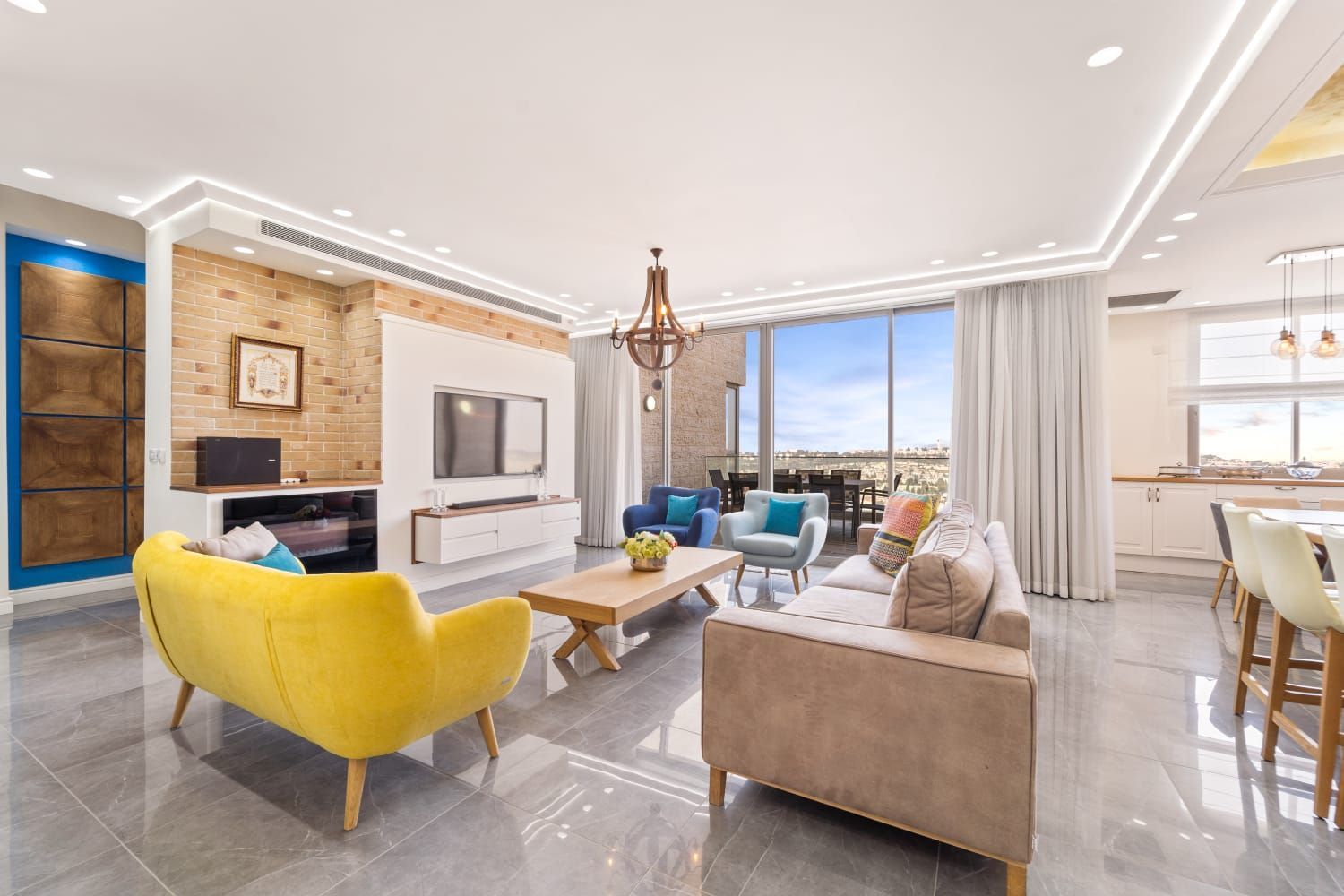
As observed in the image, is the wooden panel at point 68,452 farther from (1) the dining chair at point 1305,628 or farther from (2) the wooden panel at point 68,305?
(1) the dining chair at point 1305,628

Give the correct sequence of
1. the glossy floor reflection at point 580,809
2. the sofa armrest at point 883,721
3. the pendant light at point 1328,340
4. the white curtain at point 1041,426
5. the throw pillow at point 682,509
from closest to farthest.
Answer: the sofa armrest at point 883,721 → the glossy floor reflection at point 580,809 → the pendant light at point 1328,340 → the white curtain at point 1041,426 → the throw pillow at point 682,509

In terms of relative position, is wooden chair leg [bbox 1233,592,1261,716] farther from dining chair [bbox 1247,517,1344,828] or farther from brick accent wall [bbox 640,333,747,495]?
brick accent wall [bbox 640,333,747,495]

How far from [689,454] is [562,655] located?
4.39 meters

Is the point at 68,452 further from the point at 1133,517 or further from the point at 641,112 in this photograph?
the point at 1133,517

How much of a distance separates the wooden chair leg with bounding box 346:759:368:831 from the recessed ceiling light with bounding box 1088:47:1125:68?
11.8 feet

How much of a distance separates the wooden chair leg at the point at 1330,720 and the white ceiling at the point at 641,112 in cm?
207

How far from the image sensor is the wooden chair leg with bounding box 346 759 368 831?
1.75m

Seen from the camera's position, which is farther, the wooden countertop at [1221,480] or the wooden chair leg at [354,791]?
the wooden countertop at [1221,480]

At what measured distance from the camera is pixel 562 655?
320 cm

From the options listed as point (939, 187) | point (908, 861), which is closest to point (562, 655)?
point (908, 861)

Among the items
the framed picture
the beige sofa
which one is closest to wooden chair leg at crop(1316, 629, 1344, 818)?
the beige sofa

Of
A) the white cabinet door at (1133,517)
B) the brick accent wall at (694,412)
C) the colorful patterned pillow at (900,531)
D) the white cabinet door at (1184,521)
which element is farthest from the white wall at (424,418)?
the white cabinet door at (1184,521)

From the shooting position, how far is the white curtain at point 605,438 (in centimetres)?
695

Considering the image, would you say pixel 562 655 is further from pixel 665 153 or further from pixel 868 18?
pixel 868 18
